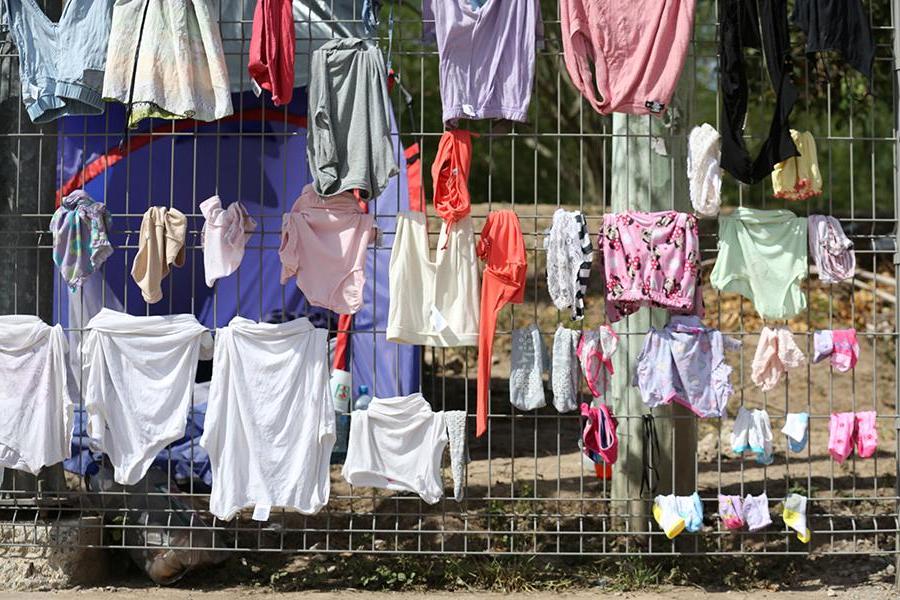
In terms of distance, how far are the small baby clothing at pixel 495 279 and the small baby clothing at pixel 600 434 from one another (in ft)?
1.68

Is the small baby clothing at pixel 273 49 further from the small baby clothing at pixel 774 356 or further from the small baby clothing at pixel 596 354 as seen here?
the small baby clothing at pixel 774 356

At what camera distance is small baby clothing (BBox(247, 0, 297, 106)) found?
5461 millimetres

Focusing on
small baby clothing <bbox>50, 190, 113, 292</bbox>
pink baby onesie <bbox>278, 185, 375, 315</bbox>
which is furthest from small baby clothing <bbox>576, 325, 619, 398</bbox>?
small baby clothing <bbox>50, 190, 113, 292</bbox>

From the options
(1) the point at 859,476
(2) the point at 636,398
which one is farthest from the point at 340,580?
(1) the point at 859,476

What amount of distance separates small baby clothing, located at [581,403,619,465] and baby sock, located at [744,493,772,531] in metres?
0.72

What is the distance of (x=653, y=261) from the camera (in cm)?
543

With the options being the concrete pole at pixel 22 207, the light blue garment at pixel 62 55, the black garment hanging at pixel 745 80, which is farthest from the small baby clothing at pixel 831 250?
the concrete pole at pixel 22 207

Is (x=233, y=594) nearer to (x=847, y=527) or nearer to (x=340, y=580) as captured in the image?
(x=340, y=580)

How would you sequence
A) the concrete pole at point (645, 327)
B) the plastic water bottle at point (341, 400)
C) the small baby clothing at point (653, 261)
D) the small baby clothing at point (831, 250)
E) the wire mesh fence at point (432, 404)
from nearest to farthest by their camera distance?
the small baby clothing at point (653, 261)
the small baby clothing at point (831, 250)
the wire mesh fence at point (432, 404)
the concrete pole at point (645, 327)
the plastic water bottle at point (341, 400)

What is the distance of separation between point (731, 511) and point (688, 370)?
0.76 metres

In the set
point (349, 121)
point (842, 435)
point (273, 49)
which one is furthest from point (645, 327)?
point (273, 49)

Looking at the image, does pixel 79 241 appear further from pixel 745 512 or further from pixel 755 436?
pixel 745 512

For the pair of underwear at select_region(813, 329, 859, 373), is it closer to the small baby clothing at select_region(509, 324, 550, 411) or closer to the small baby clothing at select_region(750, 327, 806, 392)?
the small baby clothing at select_region(750, 327, 806, 392)

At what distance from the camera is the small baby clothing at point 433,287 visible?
5.49 m
